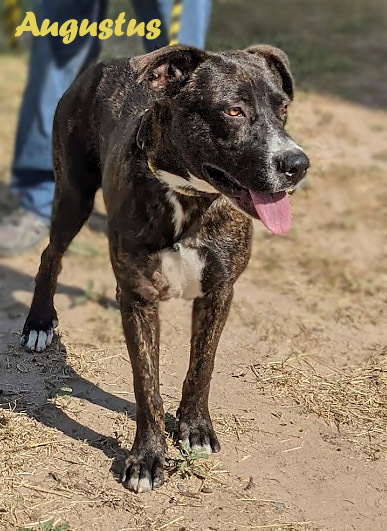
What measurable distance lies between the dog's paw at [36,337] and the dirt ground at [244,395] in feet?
0.17

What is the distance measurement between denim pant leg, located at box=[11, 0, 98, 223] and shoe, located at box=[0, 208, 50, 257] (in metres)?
0.08

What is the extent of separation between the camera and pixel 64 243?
4.41m

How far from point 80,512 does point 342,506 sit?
3.44 feet

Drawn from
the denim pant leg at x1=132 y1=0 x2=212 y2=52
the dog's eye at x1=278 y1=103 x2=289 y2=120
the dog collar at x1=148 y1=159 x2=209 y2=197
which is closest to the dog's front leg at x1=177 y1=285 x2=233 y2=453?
the dog collar at x1=148 y1=159 x2=209 y2=197

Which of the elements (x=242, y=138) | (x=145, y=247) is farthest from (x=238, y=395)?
(x=242, y=138)

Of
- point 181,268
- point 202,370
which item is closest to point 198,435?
point 202,370

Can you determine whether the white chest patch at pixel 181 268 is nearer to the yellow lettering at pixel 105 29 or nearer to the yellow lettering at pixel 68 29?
the yellow lettering at pixel 105 29

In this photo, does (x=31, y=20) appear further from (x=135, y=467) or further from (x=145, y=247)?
A: (x=135, y=467)

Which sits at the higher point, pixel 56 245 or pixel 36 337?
pixel 56 245

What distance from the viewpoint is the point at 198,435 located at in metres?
3.78

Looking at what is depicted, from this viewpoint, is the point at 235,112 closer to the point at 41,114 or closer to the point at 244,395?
the point at 244,395

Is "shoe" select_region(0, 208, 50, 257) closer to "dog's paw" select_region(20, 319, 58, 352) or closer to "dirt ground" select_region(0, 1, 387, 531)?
"dirt ground" select_region(0, 1, 387, 531)

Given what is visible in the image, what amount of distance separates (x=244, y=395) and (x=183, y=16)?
2.47 meters

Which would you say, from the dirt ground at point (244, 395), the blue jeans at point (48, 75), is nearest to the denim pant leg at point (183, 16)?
the blue jeans at point (48, 75)
